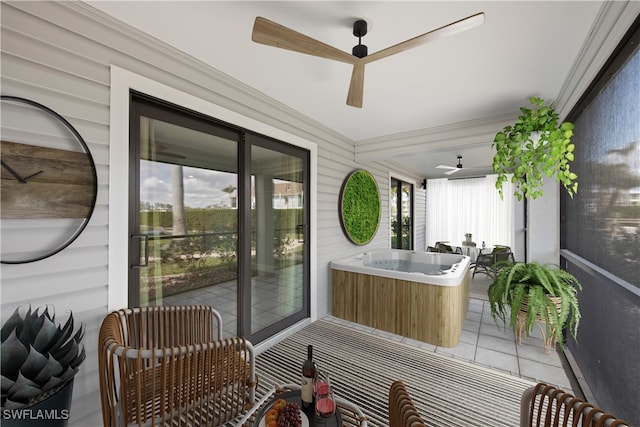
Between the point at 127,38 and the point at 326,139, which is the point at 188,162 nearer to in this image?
the point at 127,38

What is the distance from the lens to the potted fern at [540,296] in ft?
7.26

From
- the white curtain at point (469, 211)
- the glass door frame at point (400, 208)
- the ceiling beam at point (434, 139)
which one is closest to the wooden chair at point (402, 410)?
the ceiling beam at point (434, 139)

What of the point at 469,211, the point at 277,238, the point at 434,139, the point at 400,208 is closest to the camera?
the point at 277,238

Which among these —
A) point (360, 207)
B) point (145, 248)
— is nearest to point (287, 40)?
point (145, 248)

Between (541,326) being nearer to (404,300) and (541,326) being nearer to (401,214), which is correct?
(404,300)

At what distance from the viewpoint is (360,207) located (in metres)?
4.28

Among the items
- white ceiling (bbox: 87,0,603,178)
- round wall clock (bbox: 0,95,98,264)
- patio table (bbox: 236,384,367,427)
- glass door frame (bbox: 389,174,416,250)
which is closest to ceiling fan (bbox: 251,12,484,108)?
white ceiling (bbox: 87,0,603,178)

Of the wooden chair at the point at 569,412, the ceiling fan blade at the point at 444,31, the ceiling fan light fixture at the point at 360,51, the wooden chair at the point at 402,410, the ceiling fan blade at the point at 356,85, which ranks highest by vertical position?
the ceiling fan light fixture at the point at 360,51

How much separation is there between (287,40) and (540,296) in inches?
112

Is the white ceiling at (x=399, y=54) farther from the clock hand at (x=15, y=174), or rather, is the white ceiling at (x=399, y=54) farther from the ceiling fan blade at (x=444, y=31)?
the clock hand at (x=15, y=174)

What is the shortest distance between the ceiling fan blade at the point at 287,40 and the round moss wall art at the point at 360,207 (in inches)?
95.9

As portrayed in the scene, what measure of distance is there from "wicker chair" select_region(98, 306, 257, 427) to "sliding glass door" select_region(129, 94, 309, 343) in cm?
28

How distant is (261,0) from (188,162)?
1.27m

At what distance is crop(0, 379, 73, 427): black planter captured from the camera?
3.37 ft
